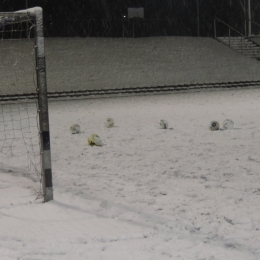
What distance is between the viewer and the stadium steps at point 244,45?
100 feet

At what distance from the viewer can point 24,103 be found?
20453mm

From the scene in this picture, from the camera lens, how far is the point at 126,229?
4688mm

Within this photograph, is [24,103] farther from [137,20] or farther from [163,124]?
[137,20]

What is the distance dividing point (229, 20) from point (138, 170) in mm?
27229

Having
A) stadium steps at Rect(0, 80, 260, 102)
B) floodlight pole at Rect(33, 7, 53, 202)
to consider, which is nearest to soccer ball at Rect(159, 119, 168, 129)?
floodlight pole at Rect(33, 7, 53, 202)

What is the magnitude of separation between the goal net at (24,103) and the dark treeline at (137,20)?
2032mm

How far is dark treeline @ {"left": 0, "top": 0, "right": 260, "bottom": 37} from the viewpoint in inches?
1071

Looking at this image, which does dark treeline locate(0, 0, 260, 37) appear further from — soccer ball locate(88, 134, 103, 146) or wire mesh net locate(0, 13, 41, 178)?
soccer ball locate(88, 134, 103, 146)

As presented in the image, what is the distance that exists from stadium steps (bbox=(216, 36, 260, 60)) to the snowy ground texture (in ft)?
66.8

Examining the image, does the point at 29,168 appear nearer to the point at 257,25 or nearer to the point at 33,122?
the point at 33,122

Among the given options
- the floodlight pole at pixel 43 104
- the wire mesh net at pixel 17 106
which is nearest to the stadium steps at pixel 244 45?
the wire mesh net at pixel 17 106

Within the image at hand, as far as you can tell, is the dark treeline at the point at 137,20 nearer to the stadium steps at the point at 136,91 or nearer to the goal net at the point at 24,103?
the goal net at the point at 24,103

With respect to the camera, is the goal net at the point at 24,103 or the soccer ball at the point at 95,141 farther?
the soccer ball at the point at 95,141

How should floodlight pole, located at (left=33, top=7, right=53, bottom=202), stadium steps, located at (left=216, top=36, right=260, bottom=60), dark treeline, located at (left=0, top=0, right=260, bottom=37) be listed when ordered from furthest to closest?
1. stadium steps, located at (left=216, top=36, right=260, bottom=60)
2. dark treeline, located at (left=0, top=0, right=260, bottom=37)
3. floodlight pole, located at (left=33, top=7, right=53, bottom=202)
